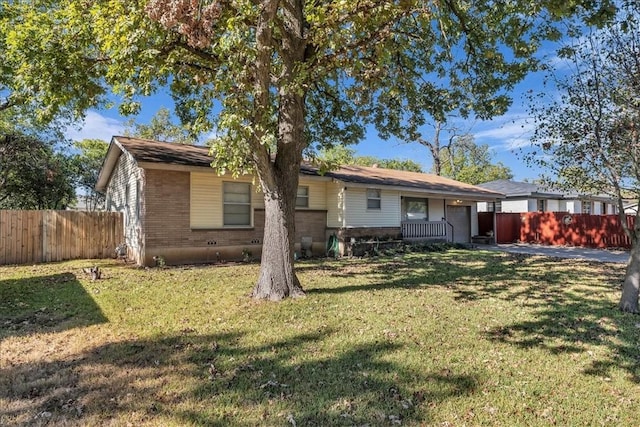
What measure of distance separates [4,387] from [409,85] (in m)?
9.21

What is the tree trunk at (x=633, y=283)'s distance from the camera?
253 inches

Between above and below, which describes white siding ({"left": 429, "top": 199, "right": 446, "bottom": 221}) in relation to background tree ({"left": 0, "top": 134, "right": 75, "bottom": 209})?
below

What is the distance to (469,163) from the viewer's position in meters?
46.6

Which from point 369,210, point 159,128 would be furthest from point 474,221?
point 159,128

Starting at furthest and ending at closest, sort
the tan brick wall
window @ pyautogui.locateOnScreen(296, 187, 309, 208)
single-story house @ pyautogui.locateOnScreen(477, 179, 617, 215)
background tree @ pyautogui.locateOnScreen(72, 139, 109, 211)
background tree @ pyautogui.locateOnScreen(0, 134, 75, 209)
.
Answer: single-story house @ pyautogui.locateOnScreen(477, 179, 617, 215) → background tree @ pyautogui.locateOnScreen(72, 139, 109, 211) → background tree @ pyautogui.locateOnScreen(0, 134, 75, 209) → window @ pyautogui.locateOnScreen(296, 187, 309, 208) → the tan brick wall

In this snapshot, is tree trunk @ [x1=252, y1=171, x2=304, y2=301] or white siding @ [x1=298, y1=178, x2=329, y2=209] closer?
tree trunk @ [x1=252, y1=171, x2=304, y2=301]

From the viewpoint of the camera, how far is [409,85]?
947 centimetres

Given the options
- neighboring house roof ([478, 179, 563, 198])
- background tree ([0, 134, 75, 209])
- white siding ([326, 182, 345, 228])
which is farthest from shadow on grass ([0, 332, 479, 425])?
neighboring house roof ([478, 179, 563, 198])

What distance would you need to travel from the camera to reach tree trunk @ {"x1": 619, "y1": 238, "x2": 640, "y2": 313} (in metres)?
6.44

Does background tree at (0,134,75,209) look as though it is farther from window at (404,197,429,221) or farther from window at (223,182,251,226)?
window at (404,197,429,221)

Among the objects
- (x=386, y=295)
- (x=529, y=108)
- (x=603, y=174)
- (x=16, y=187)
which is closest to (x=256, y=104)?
(x=386, y=295)

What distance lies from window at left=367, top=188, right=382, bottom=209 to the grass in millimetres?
8754

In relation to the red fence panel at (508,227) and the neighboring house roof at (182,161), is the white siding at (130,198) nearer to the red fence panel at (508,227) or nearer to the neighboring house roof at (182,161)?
the neighboring house roof at (182,161)

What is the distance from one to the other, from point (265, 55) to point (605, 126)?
608 cm
